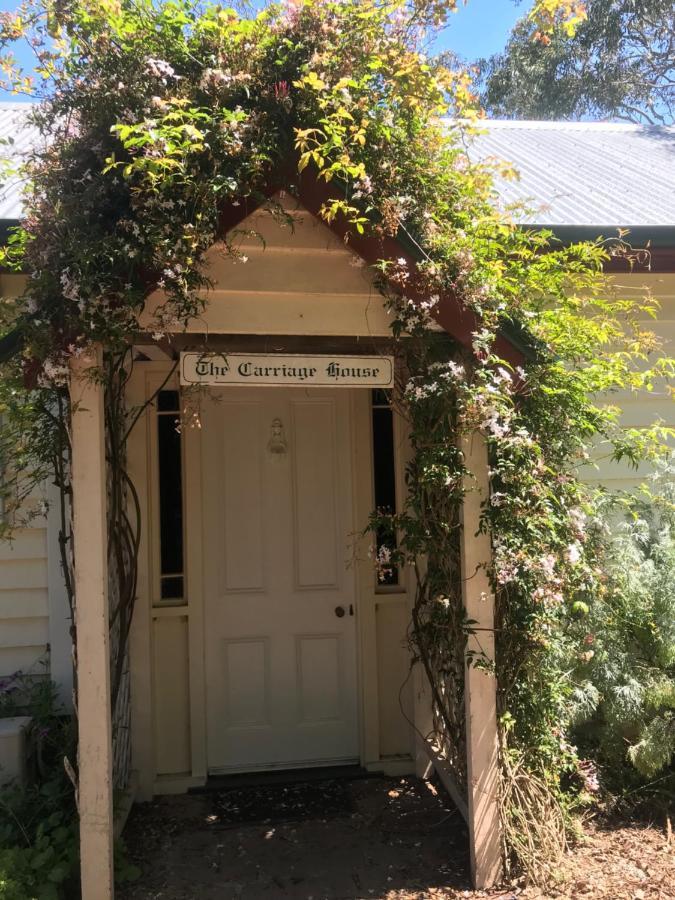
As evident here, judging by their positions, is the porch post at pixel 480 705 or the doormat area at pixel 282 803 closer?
the porch post at pixel 480 705

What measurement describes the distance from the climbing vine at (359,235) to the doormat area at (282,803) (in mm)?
1117

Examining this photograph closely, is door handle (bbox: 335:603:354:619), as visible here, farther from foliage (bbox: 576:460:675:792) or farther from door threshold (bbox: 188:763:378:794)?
foliage (bbox: 576:460:675:792)

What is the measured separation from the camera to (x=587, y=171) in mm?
5605

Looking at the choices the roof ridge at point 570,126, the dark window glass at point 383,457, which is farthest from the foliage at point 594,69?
the dark window glass at point 383,457

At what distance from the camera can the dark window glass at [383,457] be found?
4273 mm

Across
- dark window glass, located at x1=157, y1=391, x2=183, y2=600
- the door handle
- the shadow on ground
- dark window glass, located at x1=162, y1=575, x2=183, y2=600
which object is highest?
dark window glass, located at x1=157, y1=391, x2=183, y2=600

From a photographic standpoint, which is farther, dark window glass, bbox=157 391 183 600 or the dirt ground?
dark window glass, bbox=157 391 183 600

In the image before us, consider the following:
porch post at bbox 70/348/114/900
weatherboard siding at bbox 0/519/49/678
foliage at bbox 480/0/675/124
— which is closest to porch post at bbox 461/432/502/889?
porch post at bbox 70/348/114/900

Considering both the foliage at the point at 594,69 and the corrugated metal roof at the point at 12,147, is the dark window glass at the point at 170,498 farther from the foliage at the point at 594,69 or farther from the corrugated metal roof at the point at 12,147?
Result: the foliage at the point at 594,69

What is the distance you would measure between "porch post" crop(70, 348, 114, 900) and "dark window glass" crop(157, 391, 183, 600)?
129 cm

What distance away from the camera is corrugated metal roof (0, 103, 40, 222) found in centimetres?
307

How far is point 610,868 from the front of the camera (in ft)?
10.3

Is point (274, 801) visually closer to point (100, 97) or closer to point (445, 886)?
point (445, 886)

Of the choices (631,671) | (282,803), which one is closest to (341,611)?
(282,803)
